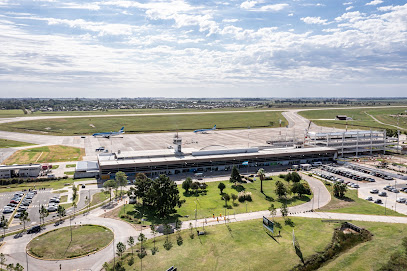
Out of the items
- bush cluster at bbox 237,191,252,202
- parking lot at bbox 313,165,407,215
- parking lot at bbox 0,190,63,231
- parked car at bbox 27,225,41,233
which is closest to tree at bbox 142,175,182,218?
bush cluster at bbox 237,191,252,202

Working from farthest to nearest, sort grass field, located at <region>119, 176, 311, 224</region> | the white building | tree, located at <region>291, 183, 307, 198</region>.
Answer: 1. the white building
2. tree, located at <region>291, 183, 307, 198</region>
3. grass field, located at <region>119, 176, 311, 224</region>

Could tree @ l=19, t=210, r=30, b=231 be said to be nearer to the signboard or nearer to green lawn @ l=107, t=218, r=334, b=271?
green lawn @ l=107, t=218, r=334, b=271

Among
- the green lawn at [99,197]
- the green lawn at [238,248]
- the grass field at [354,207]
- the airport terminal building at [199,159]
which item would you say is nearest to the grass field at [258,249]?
the green lawn at [238,248]

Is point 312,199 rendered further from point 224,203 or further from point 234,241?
point 234,241

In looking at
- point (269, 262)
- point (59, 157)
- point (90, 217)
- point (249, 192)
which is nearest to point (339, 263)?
point (269, 262)

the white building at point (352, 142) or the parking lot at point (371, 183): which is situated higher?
the white building at point (352, 142)

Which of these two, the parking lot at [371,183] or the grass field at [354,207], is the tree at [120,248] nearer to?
the grass field at [354,207]

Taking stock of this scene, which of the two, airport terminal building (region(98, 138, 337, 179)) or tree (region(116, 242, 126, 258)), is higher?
airport terminal building (region(98, 138, 337, 179))
